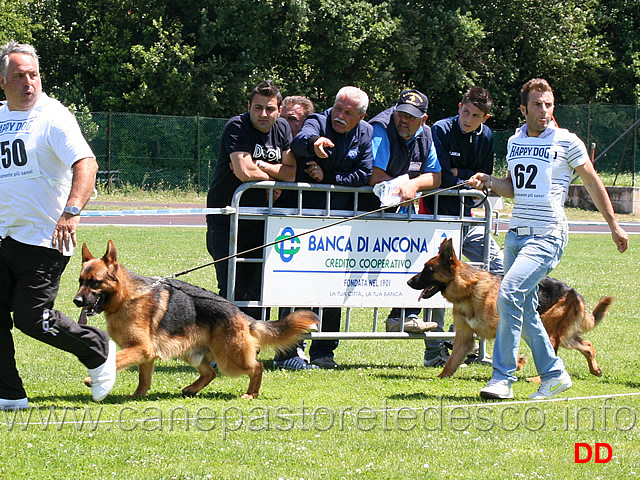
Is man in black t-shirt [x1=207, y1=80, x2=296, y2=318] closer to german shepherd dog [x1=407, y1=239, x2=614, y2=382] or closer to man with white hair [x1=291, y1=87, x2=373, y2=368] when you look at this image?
man with white hair [x1=291, y1=87, x2=373, y2=368]

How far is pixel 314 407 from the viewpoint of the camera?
554 centimetres

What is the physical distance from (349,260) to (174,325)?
1.94m

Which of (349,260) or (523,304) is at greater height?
(349,260)

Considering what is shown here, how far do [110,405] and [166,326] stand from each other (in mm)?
655

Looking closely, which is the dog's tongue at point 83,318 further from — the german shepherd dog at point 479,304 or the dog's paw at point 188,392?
the german shepherd dog at point 479,304

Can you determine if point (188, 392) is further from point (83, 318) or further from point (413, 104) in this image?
point (413, 104)

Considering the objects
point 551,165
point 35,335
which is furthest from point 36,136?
point 551,165

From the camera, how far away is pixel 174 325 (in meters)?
5.68

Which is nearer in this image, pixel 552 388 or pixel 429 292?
pixel 552 388

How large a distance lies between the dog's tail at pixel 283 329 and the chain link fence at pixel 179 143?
22.0 meters

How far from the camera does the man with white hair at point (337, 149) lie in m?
6.70

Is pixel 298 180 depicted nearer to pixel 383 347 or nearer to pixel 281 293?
pixel 281 293

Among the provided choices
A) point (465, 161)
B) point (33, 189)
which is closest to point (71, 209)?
point (33, 189)

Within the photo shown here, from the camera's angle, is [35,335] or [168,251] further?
[168,251]
